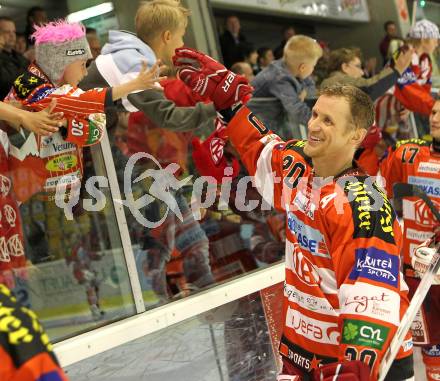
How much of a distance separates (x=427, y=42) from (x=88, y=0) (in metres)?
2.50

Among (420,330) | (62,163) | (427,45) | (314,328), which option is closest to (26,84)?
(62,163)

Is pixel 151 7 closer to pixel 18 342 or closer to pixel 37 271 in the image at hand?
pixel 37 271

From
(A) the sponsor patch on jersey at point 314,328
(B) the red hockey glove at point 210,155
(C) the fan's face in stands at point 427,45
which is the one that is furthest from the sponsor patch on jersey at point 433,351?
(C) the fan's face in stands at point 427,45

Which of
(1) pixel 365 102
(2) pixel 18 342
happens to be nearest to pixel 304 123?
(1) pixel 365 102

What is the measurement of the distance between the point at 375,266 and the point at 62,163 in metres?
1.20

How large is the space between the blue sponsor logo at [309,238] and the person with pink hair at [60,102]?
751 millimetres

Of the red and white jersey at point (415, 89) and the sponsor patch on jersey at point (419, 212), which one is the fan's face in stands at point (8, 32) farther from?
the red and white jersey at point (415, 89)

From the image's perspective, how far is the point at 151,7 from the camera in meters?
2.92

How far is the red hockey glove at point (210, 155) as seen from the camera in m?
2.98

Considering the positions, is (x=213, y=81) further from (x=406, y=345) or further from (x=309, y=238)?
(x=406, y=345)

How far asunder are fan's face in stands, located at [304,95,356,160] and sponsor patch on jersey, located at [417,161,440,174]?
135cm

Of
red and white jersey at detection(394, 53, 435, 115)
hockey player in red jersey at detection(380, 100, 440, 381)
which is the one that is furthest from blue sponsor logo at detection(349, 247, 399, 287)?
red and white jersey at detection(394, 53, 435, 115)

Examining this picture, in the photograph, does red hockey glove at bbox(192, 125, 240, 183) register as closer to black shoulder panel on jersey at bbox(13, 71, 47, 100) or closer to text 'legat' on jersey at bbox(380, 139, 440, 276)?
black shoulder panel on jersey at bbox(13, 71, 47, 100)

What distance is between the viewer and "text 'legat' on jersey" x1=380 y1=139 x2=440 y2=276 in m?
3.43
